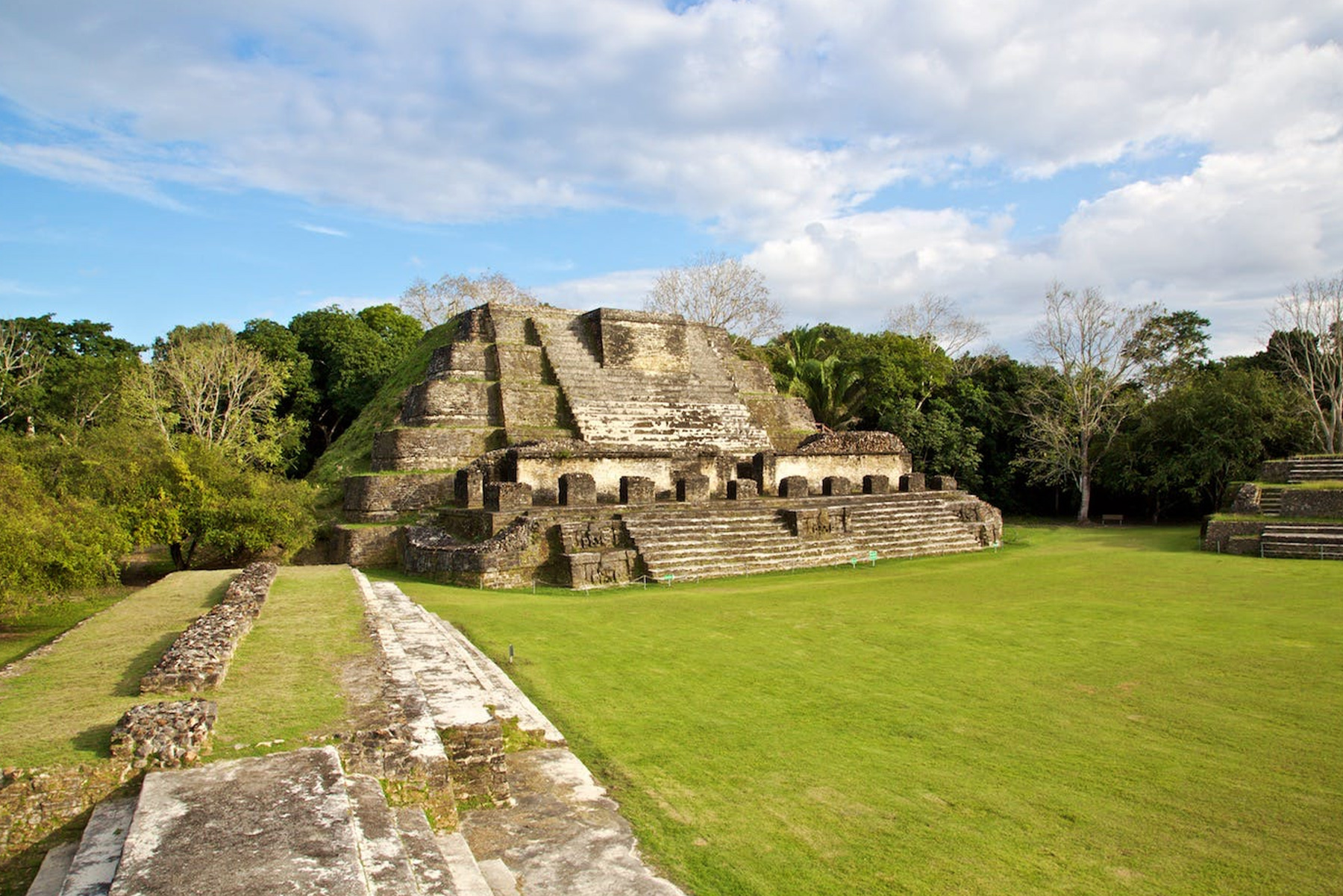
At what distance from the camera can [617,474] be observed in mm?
15328

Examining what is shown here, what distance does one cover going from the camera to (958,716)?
555cm

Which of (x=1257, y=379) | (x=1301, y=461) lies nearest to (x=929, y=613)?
(x=1301, y=461)

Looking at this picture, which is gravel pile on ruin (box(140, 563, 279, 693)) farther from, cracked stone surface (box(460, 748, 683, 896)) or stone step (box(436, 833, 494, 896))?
stone step (box(436, 833, 494, 896))

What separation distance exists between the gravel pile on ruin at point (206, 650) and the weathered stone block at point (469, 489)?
6620 mm

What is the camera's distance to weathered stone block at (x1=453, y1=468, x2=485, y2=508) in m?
14.1

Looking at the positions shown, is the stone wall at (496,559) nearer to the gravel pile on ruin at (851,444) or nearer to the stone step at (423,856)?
the gravel pile on ruin at (851,444)

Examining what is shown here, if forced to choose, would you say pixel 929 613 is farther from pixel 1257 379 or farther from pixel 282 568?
pixel 1257 379

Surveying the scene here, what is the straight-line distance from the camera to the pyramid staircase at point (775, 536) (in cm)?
1269

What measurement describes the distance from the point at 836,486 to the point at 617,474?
454 cm

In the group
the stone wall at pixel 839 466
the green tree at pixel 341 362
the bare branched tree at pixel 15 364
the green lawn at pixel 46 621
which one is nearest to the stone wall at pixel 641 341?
the stone wall at pixel 839 466

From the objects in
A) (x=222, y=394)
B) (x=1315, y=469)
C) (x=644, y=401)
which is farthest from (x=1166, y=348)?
(x=222, y=394)

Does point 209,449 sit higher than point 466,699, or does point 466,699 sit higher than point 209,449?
point 209,449

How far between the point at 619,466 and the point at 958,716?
1032 centimetres

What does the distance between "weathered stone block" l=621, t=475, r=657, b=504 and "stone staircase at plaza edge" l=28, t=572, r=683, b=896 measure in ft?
29.7
